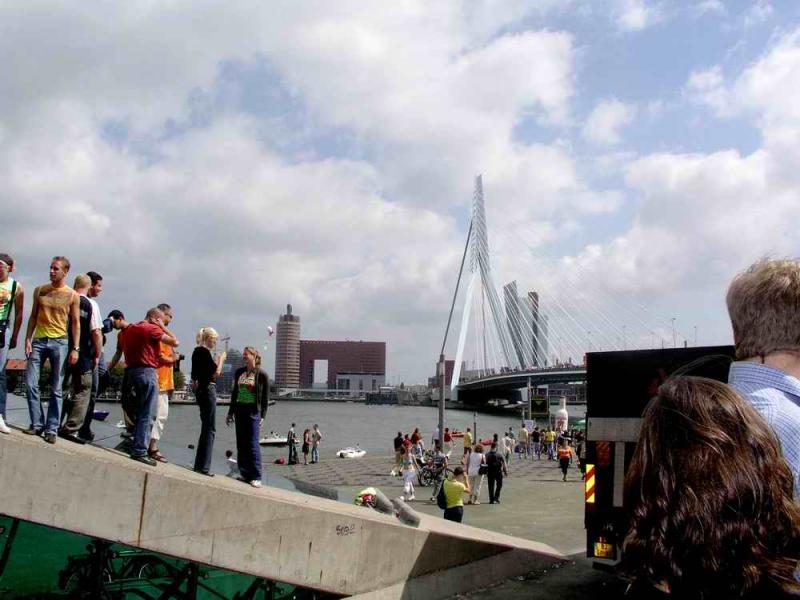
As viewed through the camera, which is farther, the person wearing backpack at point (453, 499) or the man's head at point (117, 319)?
the person wearing backpack at point (453, 499)

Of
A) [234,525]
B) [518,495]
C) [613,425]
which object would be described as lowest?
[518,495]

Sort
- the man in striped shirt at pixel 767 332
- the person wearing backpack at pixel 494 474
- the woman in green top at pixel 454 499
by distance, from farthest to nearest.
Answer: the person wearing backpack at pixel 494 474, the woman in green top at pixel 454 499, the man in striped shirt at pixel 767 332

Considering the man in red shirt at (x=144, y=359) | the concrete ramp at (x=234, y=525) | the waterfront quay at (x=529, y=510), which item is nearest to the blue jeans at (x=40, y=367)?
the concrete ramp at (x=234, y=525)

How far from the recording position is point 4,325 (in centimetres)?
645

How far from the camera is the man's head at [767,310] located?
215 centimetres

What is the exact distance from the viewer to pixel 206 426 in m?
7.34

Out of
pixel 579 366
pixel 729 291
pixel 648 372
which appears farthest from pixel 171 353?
pixel 579 366

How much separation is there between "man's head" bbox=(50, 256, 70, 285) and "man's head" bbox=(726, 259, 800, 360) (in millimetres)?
6200

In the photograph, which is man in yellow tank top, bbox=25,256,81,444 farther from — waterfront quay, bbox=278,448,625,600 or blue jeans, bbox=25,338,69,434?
waterfront quay, bbox=278,448,625,600

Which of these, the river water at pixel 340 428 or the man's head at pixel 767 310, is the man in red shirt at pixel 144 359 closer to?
the man's head at pixel 767 310

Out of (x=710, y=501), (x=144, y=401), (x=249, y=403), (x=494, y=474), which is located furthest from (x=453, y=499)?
(x=710, y=501)

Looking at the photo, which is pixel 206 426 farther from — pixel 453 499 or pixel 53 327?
pixel 453 499

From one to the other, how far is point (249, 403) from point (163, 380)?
1031 millimetres

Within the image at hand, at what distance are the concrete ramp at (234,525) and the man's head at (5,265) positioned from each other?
4.81 feet
